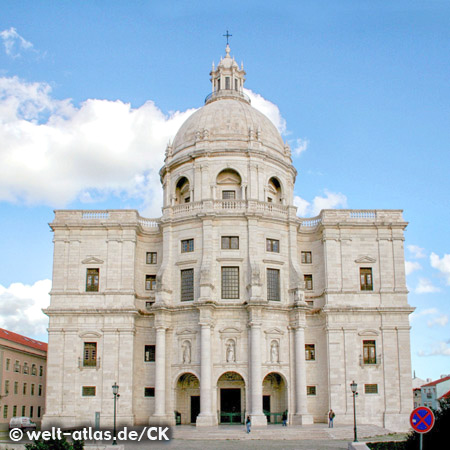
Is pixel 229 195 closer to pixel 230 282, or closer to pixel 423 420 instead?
pixel 230 282

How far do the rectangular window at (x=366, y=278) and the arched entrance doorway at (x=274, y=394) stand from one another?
9884mm

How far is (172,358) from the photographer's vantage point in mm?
46344

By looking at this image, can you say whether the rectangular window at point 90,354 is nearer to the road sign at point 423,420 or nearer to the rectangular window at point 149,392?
the rectangular window at point 149,392

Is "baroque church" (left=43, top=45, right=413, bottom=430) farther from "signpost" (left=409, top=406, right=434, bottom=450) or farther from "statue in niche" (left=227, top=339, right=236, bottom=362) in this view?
"signpost" (left=409, top=406, right=434, bottom=450)

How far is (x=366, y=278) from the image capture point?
160 feet

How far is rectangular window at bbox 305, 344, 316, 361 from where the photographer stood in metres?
48.0

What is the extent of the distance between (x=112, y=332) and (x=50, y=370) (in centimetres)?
545

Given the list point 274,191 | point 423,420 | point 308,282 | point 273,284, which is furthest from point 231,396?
point 423,420

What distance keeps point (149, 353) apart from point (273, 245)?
13.1 metres

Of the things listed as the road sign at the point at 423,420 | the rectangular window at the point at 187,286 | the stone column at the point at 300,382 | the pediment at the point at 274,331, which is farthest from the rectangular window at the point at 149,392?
the road sign at the point at 423,420

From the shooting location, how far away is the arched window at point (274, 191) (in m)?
52.4

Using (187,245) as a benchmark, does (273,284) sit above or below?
below

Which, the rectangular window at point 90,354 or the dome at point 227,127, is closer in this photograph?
the rectangular window at point 90,354

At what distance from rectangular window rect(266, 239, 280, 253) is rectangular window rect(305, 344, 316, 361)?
26.3ft
